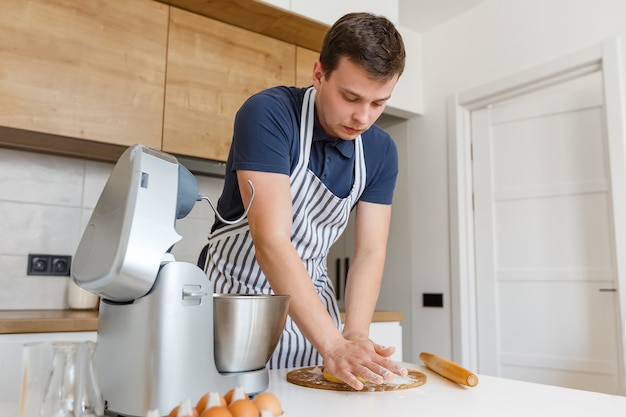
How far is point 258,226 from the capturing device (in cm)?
98

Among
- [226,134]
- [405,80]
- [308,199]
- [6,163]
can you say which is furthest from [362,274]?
[405,80]

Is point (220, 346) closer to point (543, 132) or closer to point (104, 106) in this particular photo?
point (104, 106)

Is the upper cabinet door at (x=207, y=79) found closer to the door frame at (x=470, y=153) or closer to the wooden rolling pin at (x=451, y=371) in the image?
the door frame at (x=470, y=153)

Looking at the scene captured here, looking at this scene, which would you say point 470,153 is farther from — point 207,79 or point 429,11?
point 207,79

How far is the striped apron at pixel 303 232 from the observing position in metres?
1.14

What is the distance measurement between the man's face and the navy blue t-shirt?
58mm

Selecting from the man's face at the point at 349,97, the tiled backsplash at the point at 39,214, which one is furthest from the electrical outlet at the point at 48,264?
the man's face at the point at 349,97

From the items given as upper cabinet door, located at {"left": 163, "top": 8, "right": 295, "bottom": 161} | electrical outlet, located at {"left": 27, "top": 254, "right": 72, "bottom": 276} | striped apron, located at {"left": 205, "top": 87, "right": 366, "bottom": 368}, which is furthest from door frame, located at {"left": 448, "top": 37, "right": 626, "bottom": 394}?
electrical outlet, located at {"left": 27, "top": 254, "right": 72, "bottom": 276}

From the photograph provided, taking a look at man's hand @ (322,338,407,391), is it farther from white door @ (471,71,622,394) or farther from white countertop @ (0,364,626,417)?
white door @ (471,71,622,394)

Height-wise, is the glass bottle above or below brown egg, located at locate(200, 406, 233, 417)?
above

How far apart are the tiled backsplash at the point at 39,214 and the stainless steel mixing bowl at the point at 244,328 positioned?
1.54 metres

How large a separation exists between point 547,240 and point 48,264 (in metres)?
2.00

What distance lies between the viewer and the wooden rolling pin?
77 centimetres

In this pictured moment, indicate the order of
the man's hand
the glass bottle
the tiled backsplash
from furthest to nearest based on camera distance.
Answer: the tiled backsplash → the man's hand → the glass bottle
